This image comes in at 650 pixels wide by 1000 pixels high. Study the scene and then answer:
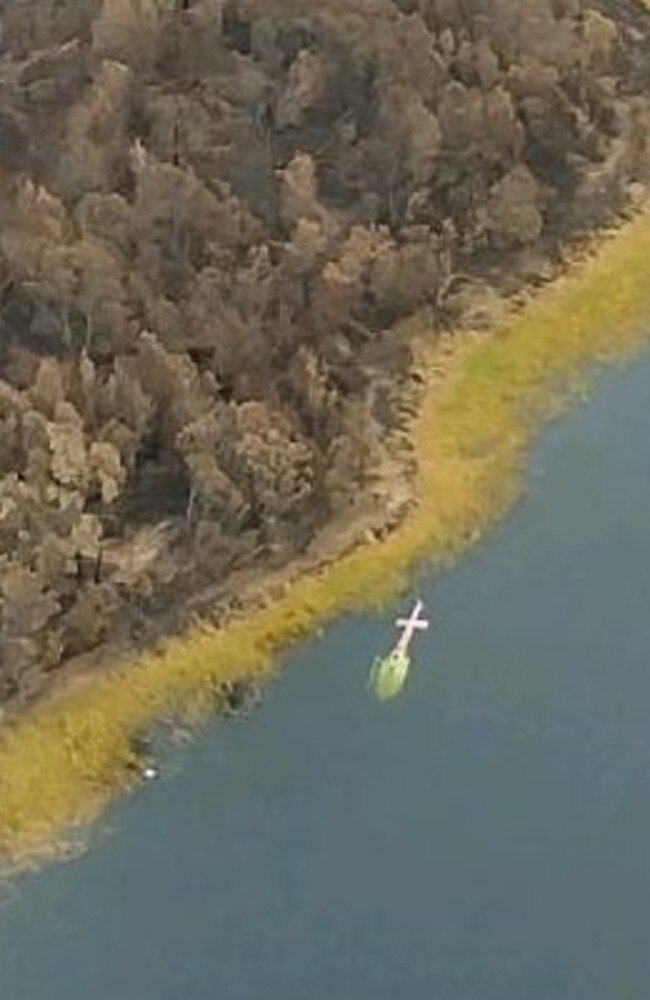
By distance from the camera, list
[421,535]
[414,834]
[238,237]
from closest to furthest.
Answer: [414,834], [421,535], [238,237]

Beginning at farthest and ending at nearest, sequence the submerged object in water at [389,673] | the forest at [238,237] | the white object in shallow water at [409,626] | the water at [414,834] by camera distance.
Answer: the forest at [238,237] → the white object in shallow water at [409,626] → the submerged object in water at [389,673] → the water at [414,834]

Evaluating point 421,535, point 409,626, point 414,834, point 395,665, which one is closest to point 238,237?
point 421,535

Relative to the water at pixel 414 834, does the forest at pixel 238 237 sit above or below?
above

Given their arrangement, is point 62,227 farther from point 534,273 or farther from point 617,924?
point 617,924

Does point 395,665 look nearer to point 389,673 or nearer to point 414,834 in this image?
point 389,673

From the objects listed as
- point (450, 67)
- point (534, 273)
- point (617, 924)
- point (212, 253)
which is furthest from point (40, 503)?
point (450, 67)

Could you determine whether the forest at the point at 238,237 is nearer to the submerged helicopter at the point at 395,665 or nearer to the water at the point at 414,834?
the submerged helicopter at the point at 395,665

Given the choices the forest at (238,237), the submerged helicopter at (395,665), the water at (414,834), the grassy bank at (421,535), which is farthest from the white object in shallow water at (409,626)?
the forest at (238,237)
